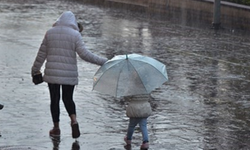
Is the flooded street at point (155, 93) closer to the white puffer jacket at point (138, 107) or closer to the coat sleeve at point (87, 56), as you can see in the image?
the white puffer jacket at point (138, 107)

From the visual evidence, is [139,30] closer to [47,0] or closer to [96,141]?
[47,0]

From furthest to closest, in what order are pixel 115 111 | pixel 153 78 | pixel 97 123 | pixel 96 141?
pixel 115 111
pixel 97 123
pixel 96 141
pixel 153 78

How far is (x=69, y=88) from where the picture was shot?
8.84 meters

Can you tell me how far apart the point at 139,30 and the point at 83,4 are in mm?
9001

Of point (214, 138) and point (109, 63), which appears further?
point (214, 138)

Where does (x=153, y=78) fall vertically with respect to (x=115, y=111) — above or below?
above

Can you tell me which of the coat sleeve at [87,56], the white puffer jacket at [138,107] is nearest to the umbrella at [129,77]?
the white puffer jacket at [138,107]

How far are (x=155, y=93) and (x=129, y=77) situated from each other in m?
4.07

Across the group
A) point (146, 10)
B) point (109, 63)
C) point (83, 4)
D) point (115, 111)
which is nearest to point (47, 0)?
point (83, 4)

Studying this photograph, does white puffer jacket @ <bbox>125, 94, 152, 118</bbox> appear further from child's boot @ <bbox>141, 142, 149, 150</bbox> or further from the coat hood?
the coat hood

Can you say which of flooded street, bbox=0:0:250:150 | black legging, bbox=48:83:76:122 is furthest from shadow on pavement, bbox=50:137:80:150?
black legging, bbox=48:83:76:122

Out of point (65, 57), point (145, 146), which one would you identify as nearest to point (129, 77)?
point (145, 146)

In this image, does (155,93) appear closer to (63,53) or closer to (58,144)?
(63,53)

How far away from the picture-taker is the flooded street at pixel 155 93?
9.02 meters
